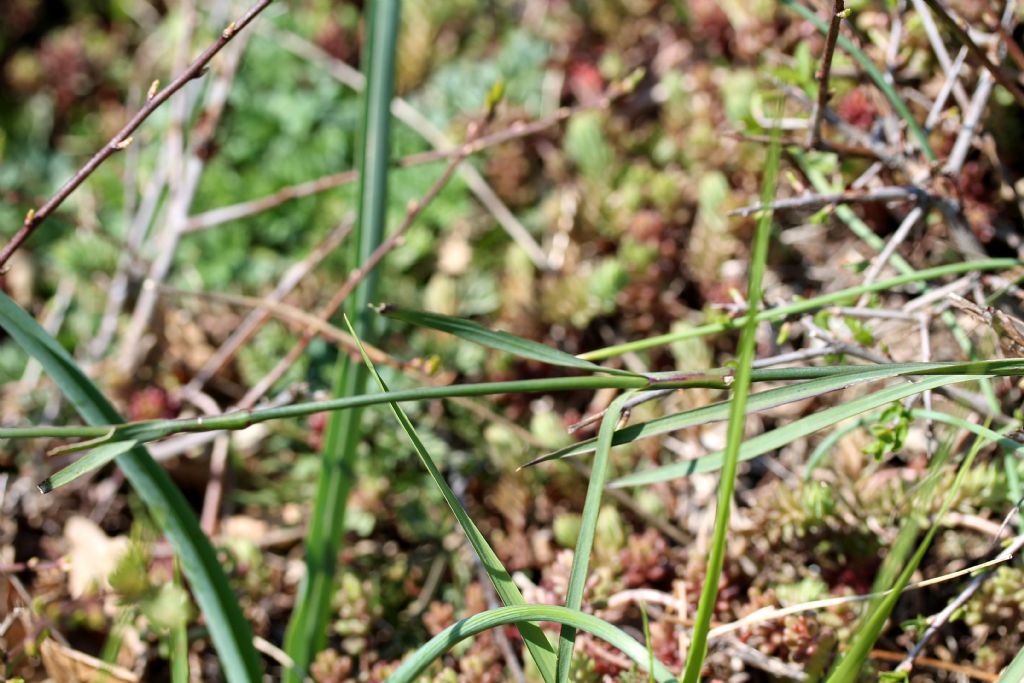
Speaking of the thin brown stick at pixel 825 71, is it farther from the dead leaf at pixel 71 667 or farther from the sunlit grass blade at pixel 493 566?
the dead leaf at pixel 71 667

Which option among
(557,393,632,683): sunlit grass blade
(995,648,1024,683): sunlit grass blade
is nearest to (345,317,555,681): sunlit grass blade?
(557,393,632,683): sunlit grass blade

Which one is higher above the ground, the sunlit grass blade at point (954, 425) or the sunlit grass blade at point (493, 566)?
the sunlit grass blade at point (493, 566)

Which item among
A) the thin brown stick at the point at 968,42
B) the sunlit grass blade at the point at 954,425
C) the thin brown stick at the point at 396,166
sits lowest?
the sunlit grass blade at the point at 954,425

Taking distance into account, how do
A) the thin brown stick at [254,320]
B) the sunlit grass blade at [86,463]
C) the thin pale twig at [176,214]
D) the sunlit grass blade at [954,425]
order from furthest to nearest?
the thin pale twig at [176,214] < the thin brown stick at [254,320] < the sunlit grass blade at [954,425] < the sunlit grass blade at [86,463]

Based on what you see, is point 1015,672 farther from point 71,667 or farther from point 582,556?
point 71,667

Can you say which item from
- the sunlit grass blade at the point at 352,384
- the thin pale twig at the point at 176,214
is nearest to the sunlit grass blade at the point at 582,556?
the sunlit grass blade at the point at 352,384

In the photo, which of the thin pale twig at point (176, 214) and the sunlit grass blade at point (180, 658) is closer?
the sunlit grass blade at point (180, 658)
